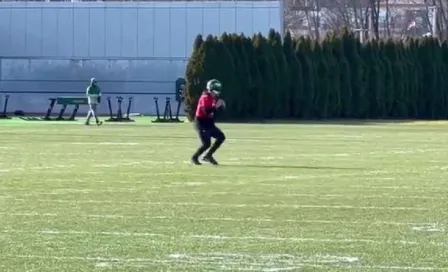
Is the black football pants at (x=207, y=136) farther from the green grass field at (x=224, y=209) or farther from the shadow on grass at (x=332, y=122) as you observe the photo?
the shadow on grass at (x=332, y=122)

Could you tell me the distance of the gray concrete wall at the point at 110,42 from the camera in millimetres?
67750

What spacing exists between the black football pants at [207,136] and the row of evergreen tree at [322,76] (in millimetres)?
27537

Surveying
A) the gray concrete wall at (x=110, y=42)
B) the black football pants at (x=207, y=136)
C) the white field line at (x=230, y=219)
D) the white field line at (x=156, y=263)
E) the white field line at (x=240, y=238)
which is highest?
the gray concrete wall at (x=110, y=42)

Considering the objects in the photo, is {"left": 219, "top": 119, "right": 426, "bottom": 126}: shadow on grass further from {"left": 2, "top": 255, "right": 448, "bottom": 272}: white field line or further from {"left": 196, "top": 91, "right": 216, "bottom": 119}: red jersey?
{"left": 2, "top": 255, "right": 448, "bottom": 272}: white field line

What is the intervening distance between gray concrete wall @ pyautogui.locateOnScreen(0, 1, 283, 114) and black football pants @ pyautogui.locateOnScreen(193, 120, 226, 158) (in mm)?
39698

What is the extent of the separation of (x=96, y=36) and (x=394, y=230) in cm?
5505

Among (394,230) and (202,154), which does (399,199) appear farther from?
(202,154)

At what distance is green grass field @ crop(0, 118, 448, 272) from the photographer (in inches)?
493

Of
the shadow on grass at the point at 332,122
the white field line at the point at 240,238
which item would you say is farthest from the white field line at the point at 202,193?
the shadow on grass at the point at 332,122

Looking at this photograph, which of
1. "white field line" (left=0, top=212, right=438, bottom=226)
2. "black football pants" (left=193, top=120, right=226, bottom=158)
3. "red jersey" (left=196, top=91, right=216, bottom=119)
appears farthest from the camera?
"red jersey" (left=196, top=91, right=216, bottom=119)

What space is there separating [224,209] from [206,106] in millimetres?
10158

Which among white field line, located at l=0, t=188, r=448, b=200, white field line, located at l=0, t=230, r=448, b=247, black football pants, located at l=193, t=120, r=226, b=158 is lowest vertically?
white field line, located at l=0, t=188, r=448, b=200

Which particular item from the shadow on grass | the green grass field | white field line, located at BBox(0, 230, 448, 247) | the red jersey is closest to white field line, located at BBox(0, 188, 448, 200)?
the green grass field

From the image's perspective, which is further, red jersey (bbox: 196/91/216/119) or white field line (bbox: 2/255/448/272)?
red jersey (bbox: 196/91/216/119)
